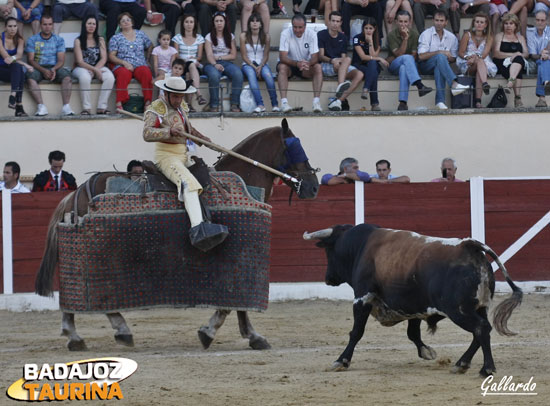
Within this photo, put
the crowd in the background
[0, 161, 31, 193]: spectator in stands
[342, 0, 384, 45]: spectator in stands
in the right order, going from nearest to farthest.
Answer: [0, 161, 31, 193]: spectator in stands, the crowd in the background, [342, 0, 384, 45]: spectator in stands

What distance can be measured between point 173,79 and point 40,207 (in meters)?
3.67

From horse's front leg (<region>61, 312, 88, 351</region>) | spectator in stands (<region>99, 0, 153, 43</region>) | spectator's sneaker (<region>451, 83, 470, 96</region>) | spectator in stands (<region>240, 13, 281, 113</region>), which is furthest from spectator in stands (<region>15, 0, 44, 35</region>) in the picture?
horse's front leg (<region>61, 312, 88, 351</region>)

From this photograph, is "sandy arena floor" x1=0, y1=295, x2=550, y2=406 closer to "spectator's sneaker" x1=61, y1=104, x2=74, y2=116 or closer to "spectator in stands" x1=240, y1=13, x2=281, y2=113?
"spectator's sneaker" x1=61, y1=104, x2=74, y2=116

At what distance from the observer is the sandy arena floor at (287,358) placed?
19.2ft

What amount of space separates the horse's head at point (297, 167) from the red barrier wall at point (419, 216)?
10.0 ft

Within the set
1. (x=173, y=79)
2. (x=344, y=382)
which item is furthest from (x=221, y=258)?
(x=344, y=382)

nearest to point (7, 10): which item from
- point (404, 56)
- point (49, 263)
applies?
point (404, 56)

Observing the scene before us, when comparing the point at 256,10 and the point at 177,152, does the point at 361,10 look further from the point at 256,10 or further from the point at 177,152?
the point at 177,152

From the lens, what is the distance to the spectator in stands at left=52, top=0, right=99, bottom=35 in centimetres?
1270

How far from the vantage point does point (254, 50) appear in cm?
1279

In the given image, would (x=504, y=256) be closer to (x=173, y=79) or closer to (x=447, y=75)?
(x=447, y=75)

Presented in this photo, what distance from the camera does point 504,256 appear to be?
37.8ft

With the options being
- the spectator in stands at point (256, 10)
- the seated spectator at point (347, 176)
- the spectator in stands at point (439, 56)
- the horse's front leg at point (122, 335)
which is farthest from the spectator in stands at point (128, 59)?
the horse's front leg at point (122, 335)

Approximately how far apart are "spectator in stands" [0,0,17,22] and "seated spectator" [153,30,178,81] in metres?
1.67
